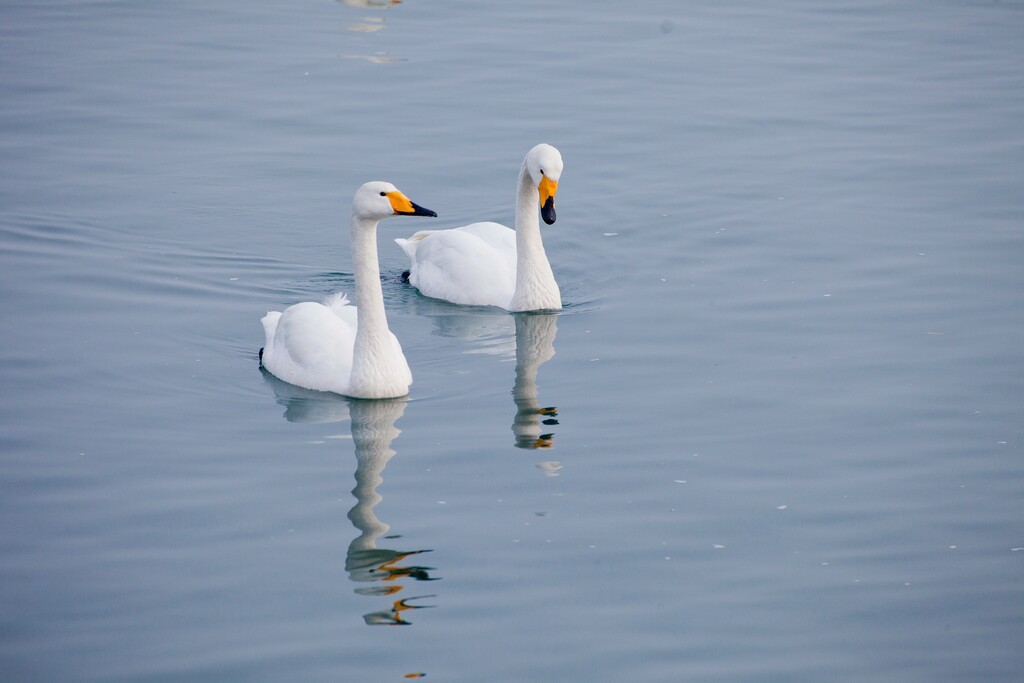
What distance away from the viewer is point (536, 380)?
12.2 m

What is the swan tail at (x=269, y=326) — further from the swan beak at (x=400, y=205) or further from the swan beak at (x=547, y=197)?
the swan beak at (x=547, y=197)

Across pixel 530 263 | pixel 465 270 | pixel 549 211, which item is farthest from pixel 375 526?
pixel 465 270

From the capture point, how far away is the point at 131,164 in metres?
18.3

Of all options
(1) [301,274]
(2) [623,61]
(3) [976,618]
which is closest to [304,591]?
(3) [976,618]

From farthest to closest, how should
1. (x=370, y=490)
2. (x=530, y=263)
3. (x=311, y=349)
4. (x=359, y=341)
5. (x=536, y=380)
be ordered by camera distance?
(x=530, y=263) < (x=536, y=380) < (x=311, y=349) < (x=359, y=341) < (x=370, y=490)

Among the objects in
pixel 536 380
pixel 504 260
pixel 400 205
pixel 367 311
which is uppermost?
pixel 400 205

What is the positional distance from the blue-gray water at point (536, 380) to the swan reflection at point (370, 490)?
4 centimetres

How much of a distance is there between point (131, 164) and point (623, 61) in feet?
28.0

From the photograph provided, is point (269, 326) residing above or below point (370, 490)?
above

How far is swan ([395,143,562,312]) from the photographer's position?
13.9m

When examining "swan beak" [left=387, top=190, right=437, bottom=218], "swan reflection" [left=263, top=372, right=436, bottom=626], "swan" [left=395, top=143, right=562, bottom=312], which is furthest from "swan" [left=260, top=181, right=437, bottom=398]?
"swan" [left=395, top=143, right=562, bottom=312]

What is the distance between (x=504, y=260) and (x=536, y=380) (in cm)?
273

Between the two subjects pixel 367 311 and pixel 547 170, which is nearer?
pixel 367 311

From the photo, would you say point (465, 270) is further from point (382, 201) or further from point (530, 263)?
point (382, 201)
